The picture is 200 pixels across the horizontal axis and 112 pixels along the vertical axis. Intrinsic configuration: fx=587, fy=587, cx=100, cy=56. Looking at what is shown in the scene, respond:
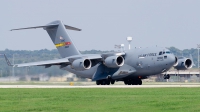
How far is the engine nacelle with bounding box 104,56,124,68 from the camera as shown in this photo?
57.0 meters

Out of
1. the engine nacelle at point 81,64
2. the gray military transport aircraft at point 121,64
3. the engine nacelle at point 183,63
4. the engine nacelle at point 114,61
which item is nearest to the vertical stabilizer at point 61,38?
the gray military transport aircraft at point 121,64

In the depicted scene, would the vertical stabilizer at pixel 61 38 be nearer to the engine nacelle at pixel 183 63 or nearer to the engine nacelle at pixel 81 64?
the engine nacelle at pixel 81 64

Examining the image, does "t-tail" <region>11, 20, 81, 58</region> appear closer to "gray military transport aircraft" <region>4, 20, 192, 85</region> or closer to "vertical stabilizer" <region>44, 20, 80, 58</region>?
"vertical stabilizer" <region>44, 20, 80, 58</region>

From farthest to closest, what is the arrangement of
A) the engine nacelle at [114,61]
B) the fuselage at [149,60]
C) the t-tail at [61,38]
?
1. the t-tail at [61,38]
2. the engine nacelle at [114,61]
3. the fuselage at [149,60]

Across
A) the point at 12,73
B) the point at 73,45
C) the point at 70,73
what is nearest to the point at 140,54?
the point at 73,45

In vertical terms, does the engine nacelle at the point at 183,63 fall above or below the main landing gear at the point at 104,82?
above

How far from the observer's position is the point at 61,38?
63.0 metres

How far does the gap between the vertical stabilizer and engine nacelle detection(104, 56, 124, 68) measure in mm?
5267

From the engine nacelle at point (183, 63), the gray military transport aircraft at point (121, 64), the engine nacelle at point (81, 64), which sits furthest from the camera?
the engine nacelle at point (183, 63)

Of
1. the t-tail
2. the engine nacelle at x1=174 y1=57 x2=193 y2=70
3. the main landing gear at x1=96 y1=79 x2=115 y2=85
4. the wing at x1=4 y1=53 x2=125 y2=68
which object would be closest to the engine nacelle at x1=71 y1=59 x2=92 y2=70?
the wing at x1=4 y1=53 x2=125 y2=68

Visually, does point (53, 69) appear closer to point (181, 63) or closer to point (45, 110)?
point (181, 63)

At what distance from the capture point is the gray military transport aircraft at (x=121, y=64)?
5612 centimetres

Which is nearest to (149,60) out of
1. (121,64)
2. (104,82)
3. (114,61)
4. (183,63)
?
(121,64)

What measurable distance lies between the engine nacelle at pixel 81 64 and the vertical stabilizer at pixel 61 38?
4.75m
